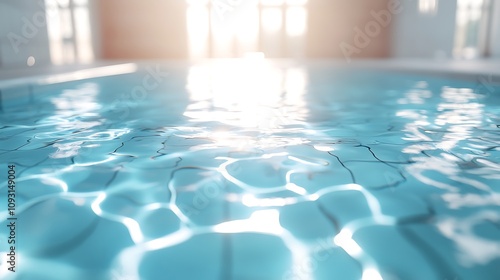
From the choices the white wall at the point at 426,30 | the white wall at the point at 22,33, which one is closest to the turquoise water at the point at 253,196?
the white wall at the point at 22,33

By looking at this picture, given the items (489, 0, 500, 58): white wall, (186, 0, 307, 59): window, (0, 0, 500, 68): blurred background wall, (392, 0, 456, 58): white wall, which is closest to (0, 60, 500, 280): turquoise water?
(392, 0, 456, 58): white wall

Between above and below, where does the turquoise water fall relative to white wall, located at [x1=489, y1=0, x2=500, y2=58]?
below

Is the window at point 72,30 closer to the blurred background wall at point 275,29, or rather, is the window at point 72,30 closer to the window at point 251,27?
the blurred background wall at point 275,29

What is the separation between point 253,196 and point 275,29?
37.5 feet

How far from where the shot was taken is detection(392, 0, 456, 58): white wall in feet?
34.3

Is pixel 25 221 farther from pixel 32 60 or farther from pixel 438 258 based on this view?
pixel 32 60

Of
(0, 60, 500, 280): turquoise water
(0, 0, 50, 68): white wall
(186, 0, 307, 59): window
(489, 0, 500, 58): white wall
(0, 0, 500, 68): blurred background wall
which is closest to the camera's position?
(0, 60, 500, 280): turquoise water

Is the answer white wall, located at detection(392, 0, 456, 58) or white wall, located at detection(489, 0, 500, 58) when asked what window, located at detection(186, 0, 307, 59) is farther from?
white wall, located at detection(489, 0, 500, 58)

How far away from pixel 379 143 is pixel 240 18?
10923 mm

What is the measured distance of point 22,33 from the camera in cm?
723

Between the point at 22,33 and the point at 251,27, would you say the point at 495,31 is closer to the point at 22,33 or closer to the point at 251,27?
the point at 251,27

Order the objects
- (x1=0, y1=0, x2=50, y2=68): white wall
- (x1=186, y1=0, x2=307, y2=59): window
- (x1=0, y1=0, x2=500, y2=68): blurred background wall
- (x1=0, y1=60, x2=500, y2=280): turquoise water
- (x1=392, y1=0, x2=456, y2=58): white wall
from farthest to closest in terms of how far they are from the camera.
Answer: (x1=186, y1=0, x2=307, y2=59): window < (x1=0, y1=0, x2=500, y2=68): blurred background wall < (x1=392, y1=0, x2=456, y2=58): white wall < (x1=0, y1=0, x2=50, y2=68): white wall < (x1=0, y1=60, x2=500, y2=280): turquoise water

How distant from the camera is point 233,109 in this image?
3834 millimetres

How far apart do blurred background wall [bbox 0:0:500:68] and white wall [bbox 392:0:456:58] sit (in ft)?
0.08
